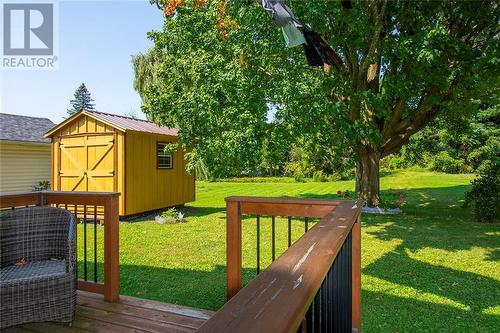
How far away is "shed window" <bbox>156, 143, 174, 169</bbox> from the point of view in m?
10.9

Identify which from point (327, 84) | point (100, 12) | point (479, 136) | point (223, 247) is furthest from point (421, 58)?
point (479, 136)

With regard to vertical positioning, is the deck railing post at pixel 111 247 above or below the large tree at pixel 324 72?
below

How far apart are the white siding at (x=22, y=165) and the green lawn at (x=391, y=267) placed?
7.36 m

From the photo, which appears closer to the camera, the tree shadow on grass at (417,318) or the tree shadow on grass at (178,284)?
the tree shadow on grass at (417,318)

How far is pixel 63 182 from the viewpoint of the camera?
10.3 m

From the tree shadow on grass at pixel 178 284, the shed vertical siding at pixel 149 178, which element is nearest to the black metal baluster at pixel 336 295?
the tree shadow on grass at pixel 178 284

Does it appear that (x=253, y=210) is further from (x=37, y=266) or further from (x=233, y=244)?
(x=37, y=266)

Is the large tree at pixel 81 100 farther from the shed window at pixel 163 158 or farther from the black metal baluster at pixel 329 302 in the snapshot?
the black metal baluster at pixel 329 302

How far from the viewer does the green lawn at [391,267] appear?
3689 millimetres

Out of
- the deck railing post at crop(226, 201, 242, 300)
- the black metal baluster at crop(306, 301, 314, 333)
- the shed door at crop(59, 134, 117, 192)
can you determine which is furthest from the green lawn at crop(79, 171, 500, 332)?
the black metal baluster at crop(306, 301, 314, 333)

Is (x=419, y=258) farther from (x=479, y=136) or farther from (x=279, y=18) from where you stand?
(x=479, y=136)

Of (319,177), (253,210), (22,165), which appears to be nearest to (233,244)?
(253,210)

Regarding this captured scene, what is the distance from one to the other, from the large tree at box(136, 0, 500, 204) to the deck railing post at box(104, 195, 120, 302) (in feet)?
16.5

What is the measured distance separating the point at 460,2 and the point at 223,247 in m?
7.26
